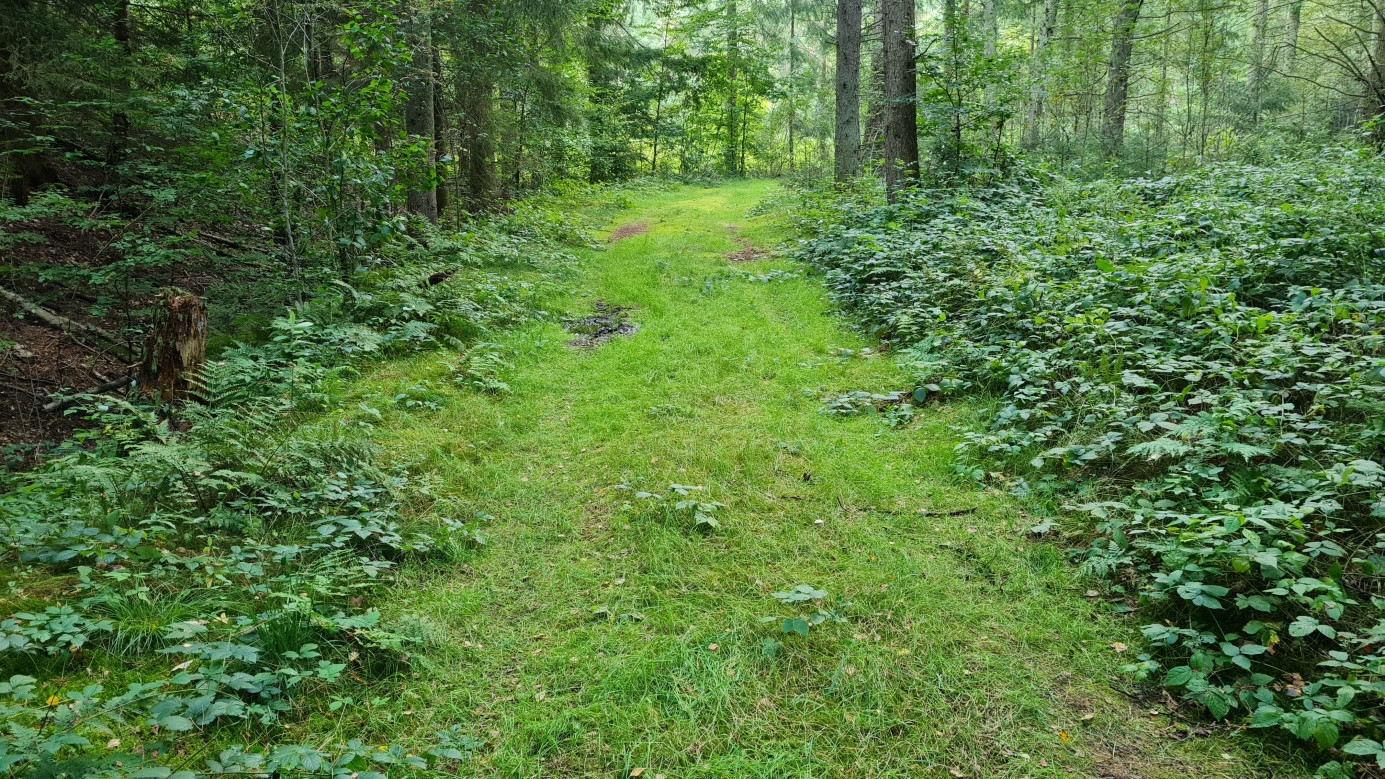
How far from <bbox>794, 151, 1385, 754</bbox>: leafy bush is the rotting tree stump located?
5.92 metres

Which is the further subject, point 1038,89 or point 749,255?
point 1038,89

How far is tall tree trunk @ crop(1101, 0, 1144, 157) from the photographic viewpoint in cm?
1365

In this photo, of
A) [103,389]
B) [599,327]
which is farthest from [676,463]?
[103,389]

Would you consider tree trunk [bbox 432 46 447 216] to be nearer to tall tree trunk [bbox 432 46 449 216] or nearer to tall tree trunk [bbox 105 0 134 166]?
tall tree trunk [bbox 432 46 449 216]

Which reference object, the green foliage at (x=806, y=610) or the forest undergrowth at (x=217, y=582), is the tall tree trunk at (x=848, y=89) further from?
the green foliage at (x=806, y=610)

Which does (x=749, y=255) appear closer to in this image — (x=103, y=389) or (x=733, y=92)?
(x=103, y=389)

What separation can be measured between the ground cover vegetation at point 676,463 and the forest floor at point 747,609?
22 mm

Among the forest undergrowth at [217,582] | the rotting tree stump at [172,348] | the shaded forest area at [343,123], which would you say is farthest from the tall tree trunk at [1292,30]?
the rotting tree stump at [172,348]

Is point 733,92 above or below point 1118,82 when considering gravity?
above

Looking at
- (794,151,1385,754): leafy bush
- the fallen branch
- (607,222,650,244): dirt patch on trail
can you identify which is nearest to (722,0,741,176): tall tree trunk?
(607,222,650,244): dirt patch on trail

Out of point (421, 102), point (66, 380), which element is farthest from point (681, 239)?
point (66, 380)

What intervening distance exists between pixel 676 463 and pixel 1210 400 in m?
3.20

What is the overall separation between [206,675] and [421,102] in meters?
10.1

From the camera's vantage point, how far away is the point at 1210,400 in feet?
12.0
